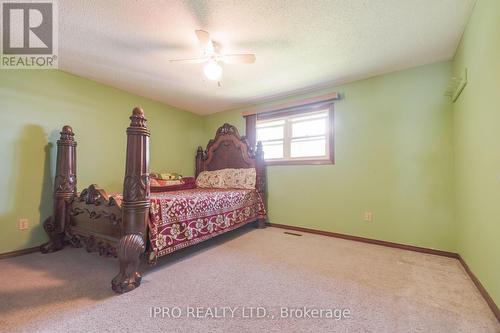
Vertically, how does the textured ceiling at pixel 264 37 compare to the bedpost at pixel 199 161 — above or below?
above

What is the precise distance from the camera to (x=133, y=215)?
1.68m

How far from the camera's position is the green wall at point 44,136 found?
2289 millimetres

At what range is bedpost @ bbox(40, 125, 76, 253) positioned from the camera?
237cm

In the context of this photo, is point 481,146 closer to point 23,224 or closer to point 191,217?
point 191,217

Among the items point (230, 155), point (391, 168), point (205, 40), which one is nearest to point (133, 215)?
point (205, 40)

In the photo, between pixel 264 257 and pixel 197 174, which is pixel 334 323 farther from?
pixel 197 174

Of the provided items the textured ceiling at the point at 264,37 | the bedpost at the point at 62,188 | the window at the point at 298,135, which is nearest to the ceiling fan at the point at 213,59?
the textured ceiling at the point at 264,37

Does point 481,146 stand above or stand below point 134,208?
above

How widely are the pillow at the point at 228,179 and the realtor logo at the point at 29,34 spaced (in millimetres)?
2593

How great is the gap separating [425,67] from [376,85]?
1.67 feet

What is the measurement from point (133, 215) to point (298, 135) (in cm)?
269

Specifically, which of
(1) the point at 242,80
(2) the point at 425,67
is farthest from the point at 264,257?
(2) the point at 425,67

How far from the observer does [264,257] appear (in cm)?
225

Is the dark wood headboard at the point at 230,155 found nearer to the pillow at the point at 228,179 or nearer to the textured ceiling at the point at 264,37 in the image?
the pillow at the point at 228,179
